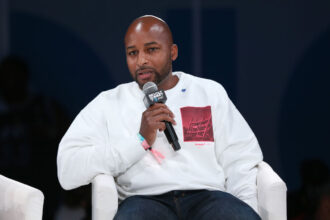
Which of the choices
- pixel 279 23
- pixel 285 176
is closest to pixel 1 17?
pixel 279 23

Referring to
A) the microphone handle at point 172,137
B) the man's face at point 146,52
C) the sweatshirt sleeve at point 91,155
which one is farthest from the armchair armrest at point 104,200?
the man's face at point 146,52

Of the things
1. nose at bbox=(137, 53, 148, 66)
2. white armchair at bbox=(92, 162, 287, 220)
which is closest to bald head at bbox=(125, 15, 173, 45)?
nose at bbox=(137, 53, 148, 66)

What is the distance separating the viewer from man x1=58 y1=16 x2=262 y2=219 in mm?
2785

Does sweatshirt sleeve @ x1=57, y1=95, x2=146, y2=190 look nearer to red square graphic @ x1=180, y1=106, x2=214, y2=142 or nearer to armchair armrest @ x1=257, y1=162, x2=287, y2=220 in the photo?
red square graphic @ x1=180, y1=106, x2=214, y2=142

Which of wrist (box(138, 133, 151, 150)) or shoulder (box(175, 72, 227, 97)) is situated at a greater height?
shoulder (box(175, 72, 227, 97))

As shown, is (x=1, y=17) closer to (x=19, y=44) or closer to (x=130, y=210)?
(x=19, y=44)

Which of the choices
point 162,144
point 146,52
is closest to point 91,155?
point 162,144

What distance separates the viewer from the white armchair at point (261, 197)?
272cm

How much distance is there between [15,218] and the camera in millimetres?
2650

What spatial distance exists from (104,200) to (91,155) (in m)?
0.25

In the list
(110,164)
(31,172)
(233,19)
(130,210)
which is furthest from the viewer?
(233,19)

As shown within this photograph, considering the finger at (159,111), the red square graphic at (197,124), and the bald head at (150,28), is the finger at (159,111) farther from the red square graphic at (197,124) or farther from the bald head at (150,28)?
the bald head at (150,28)

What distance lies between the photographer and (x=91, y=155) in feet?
9.32

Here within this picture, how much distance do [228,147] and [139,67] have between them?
0.63 metres
